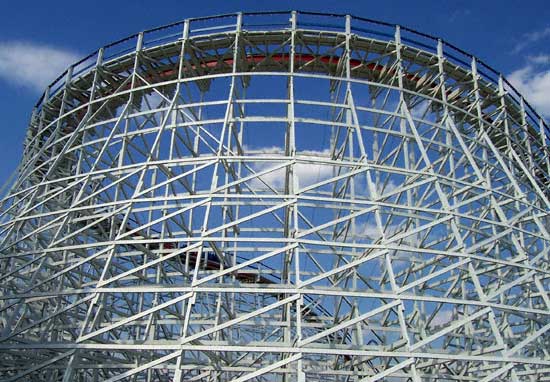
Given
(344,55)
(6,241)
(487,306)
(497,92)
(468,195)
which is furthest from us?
(497,92)

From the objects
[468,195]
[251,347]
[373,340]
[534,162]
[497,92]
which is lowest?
[251,347]

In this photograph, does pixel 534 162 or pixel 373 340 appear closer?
pixel 373 340

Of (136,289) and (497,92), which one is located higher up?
(497,92)

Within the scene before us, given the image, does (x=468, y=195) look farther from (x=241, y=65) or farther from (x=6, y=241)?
(x=6, y=241)

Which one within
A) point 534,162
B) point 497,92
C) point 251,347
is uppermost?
point 497,92

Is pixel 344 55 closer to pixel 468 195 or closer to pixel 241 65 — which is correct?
pixel 241 65

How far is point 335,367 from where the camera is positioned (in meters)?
13.6

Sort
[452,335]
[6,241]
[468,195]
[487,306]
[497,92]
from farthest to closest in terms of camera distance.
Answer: [497,92] < [468,195] < [6,241] < [452,335] < [487,306]

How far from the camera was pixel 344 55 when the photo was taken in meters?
15.0

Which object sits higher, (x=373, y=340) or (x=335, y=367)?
(x=373, y=340)

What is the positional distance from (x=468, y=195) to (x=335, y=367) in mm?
6790

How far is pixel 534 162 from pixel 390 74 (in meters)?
6.43

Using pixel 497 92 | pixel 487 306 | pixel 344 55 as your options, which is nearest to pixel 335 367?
pixel 487 306

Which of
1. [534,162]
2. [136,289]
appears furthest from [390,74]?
[136,289]
